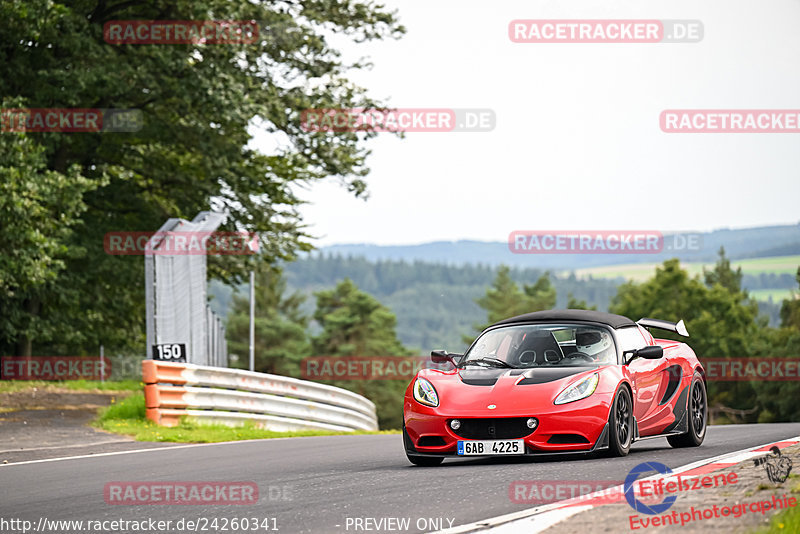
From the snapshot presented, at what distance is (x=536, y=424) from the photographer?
8.60 m

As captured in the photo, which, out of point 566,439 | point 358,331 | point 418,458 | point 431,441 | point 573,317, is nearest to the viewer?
point 566,439

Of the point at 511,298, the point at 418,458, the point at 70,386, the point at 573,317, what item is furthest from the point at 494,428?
the point at 511,298

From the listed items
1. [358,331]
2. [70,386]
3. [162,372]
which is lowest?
[358,331]

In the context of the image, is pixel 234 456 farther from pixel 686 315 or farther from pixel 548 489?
pixel 686 315

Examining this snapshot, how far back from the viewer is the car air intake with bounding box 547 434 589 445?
28.3ft

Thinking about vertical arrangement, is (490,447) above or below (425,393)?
below

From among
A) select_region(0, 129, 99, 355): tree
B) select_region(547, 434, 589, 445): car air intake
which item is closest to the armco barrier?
select_region(0, 129, 99, 355): tree

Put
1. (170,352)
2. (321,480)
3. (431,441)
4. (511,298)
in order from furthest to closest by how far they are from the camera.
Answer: (511,298) → (170,352) → (431,441) → (321,480)

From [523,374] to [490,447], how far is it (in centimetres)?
76

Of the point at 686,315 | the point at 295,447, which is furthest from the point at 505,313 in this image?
the point at 295,447

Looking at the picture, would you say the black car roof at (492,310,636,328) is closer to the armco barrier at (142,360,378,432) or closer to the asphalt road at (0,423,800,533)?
the asphalt road at (0,423,800,533)

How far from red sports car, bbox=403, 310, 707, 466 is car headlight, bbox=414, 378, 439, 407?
1cm

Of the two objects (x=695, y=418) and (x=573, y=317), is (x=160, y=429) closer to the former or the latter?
(x=573, y=317)

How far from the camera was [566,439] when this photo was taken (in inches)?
340
